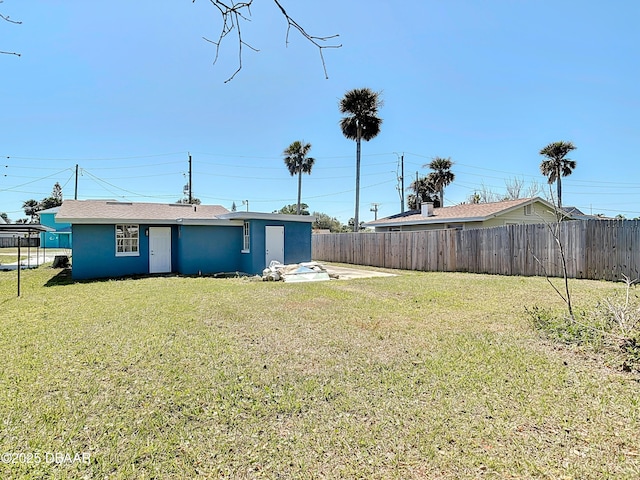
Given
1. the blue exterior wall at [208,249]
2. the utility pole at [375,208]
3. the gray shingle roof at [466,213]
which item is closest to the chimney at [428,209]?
the gray shingle roof at [466,213]

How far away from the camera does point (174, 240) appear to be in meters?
14.7

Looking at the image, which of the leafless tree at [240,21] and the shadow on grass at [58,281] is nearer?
the leafless tree at [240,21]

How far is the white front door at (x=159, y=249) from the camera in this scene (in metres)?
14.2

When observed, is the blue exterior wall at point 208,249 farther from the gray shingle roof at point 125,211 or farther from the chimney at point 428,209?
the chimney at point 428,209

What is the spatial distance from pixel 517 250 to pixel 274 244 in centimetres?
931

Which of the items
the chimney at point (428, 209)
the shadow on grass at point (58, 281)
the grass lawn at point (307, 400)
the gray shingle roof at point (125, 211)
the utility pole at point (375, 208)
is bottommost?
the grass lawn at point (307, 400)

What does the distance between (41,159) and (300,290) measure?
42249 mm

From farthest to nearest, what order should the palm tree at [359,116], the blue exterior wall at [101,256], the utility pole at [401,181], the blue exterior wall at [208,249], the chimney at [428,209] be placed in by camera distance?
the utility pole at [401,181] < the palm tree at [359,116] < the chimney at [428,209] < the blue exterior wall at [208,249] < the blue exterior wall at [101,256]

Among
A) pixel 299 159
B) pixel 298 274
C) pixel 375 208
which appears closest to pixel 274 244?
pixel 298 274

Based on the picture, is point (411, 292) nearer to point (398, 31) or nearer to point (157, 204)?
point (398, 31)

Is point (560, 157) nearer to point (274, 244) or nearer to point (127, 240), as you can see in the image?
point (274, 244)

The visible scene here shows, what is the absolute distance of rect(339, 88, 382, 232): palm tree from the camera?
23.0 meters

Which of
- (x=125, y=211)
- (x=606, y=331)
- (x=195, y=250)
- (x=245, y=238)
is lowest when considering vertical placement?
(x=606, y=331)

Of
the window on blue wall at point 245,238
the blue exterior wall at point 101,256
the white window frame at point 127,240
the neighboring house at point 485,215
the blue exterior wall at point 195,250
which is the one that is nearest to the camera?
the blue exterior wall at point 101,256
